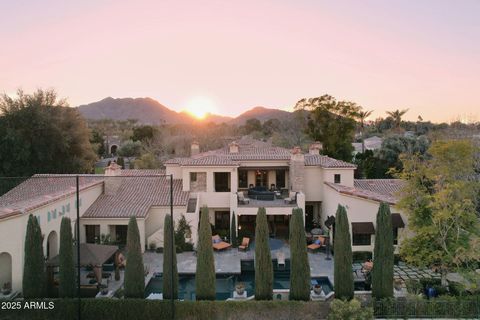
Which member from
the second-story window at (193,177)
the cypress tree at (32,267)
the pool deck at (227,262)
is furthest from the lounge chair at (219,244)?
the cypress tree at (32,267)

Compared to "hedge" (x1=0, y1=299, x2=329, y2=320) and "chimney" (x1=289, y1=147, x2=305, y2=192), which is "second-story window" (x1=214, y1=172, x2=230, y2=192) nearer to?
"chimney" (x1=289, y1=147, x2=305, y2=192)

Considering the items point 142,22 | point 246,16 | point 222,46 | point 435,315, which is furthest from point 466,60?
point 142,22

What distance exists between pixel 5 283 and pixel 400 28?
30.9 m

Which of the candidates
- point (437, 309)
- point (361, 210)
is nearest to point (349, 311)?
point (437, 309)

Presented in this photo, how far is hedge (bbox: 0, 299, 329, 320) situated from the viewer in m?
16.1

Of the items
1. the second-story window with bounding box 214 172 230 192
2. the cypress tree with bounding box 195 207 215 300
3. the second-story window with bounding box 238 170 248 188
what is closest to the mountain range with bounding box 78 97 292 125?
the second-story window with bounding box 238 170 248 188

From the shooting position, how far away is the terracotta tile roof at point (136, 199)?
2626cm

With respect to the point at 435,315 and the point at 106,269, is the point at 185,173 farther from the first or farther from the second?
the point at 435,315

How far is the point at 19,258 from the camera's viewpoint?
18.5 metres

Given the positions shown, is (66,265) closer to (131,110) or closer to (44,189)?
(44,189)

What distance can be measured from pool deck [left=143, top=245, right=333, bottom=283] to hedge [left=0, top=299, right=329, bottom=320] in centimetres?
489

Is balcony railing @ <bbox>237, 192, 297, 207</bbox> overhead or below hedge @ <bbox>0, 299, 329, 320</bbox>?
overhead

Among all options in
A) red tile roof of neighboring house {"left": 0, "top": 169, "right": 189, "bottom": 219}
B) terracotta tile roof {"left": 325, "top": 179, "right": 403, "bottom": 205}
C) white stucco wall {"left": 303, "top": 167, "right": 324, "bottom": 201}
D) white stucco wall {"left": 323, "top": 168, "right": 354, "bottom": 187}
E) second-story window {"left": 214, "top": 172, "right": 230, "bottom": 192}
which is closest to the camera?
terracotta tile roof {"left": 325, "top": 179, "right": 403, "bottom": 205}

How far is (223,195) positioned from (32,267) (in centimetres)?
1593
